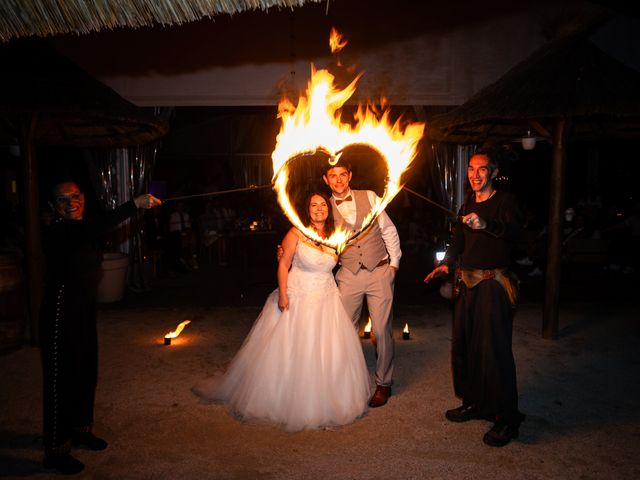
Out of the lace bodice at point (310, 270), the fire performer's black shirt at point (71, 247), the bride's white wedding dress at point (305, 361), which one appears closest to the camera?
the fire performer's black shirt at point (71, 247)

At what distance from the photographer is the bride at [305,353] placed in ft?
13.9

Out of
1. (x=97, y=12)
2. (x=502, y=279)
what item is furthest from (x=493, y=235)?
(x=97, y=12)

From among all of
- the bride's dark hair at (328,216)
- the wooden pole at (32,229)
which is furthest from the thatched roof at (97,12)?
the wooden pole at (32,229)

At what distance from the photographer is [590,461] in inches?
145

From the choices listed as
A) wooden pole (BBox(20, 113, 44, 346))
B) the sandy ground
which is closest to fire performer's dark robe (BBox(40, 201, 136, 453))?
the sandy ground

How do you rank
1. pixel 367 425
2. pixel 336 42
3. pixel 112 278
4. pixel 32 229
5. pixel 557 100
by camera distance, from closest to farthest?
pixel 367 425, pixel 557 100, pixel 32 229, pixel 112 278, pixel 336 42

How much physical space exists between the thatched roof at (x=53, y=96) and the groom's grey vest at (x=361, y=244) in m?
3.51

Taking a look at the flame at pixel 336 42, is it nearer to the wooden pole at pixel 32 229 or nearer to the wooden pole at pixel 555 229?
the wooden pole at pixel 555 229

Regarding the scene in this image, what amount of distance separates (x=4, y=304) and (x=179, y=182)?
1316 centimetres

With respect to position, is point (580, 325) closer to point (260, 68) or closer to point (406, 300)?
Result: point (406, 300)

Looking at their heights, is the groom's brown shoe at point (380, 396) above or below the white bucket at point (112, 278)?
below

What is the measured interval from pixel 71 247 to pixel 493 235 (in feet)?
10.2

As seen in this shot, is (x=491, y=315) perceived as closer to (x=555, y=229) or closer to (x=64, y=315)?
(x=64, y=315)

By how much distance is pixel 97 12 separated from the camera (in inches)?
115
